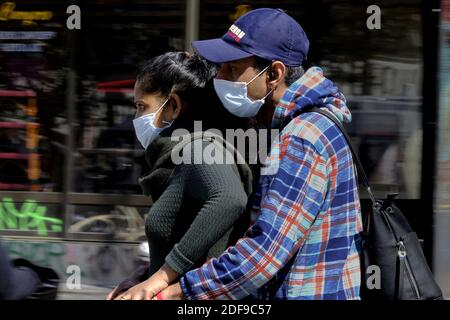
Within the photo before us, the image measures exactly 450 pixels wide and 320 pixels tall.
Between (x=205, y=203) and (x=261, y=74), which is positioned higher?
(x=261, y=74)

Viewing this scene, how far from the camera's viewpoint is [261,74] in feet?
6.89

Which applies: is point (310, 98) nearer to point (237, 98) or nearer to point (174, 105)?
point (237, 98)

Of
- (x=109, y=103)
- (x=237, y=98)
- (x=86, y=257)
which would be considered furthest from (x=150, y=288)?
(x=109, y=103)

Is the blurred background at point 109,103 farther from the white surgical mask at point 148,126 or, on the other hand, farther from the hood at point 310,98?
the hood at point 310,98

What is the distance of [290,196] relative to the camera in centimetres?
187

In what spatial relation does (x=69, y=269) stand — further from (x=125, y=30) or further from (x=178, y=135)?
(x=178, y=135)

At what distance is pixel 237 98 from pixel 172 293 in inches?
23.7

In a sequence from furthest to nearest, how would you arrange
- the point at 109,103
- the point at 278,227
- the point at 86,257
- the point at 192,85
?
the point at 109,103
the point at 86,257
the point at 192,85
the point at 278,227

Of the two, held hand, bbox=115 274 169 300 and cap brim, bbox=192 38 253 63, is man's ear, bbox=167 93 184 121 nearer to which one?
cap brim, bbox=192 38 253 63

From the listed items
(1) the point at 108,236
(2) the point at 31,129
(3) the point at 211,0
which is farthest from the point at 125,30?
(1) the point at 108,236

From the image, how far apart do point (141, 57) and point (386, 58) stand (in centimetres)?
203

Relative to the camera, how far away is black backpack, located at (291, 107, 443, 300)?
2.05m

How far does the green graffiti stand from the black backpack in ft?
15.2

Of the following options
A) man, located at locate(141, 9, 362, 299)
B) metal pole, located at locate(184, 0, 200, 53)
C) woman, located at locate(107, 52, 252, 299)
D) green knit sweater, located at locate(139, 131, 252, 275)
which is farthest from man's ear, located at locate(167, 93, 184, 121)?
metal pole, located at locate(184, 0, 200, 53)
